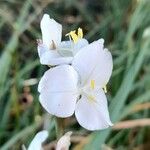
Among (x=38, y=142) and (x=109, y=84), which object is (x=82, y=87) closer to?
(x=38, y=142)

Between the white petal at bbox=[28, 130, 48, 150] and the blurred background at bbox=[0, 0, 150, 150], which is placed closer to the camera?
the white petal at bbox=[28, 130, 48, 150]

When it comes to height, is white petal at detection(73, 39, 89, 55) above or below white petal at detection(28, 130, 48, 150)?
above

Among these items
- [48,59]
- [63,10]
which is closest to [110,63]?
[48,59]

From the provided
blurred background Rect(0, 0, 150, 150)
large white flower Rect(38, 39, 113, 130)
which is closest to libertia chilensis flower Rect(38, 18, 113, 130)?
large white flower Rect(38, 39, 113, 130)

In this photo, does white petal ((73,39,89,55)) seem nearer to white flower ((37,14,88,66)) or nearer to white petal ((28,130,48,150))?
white flower ((37,14,88,66))

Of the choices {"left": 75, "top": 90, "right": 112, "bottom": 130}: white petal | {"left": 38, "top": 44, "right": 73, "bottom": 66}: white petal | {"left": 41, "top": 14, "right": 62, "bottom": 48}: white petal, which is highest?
{"left": 41, "top": 14, "right": 62, "bottom": 48}: white petal

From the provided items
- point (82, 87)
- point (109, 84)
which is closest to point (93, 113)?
point (82, 87)

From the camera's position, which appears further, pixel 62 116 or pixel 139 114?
pixel 139 114

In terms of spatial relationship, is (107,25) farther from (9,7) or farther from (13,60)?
(13,60)
